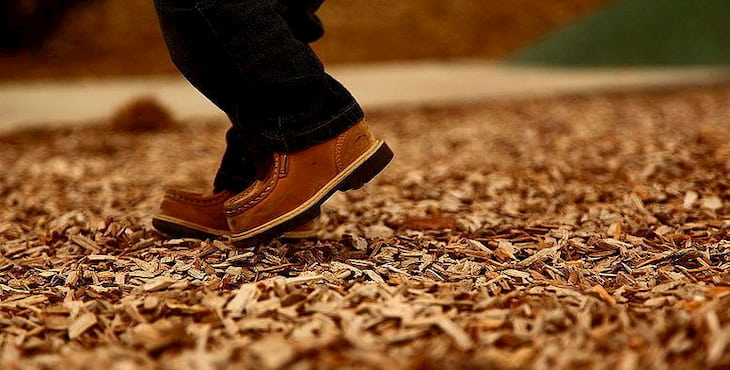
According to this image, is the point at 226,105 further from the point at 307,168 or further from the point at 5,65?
the point at 5,65

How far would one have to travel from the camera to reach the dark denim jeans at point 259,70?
1574 millimetres

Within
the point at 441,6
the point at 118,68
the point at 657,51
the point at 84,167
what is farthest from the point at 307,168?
the point at 441,6

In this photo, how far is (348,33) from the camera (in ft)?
25.7

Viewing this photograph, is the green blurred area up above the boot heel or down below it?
below

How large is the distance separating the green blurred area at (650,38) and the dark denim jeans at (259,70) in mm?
5059

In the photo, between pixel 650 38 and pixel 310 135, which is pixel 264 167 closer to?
pixel 310 135

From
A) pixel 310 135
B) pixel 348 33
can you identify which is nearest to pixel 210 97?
pixel 310 135

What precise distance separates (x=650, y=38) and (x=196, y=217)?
17.0ft

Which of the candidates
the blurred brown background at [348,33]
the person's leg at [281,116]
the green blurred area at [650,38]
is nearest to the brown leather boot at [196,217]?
the person's leg at [281,116]

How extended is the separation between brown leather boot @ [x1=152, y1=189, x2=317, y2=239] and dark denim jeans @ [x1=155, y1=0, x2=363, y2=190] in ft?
1.04

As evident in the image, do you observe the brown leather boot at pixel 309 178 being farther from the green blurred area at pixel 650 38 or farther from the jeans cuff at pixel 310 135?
the green blurred area at pixel 650 38

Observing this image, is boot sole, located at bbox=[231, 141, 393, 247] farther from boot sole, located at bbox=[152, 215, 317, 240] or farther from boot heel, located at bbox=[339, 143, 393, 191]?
boot sole, located at bbox=[152, 215, 317, 240]

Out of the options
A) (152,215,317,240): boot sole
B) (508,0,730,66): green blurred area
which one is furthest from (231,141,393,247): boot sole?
(508,0,730,66): green blurred area

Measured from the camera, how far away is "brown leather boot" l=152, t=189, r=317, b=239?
6.42 feet
